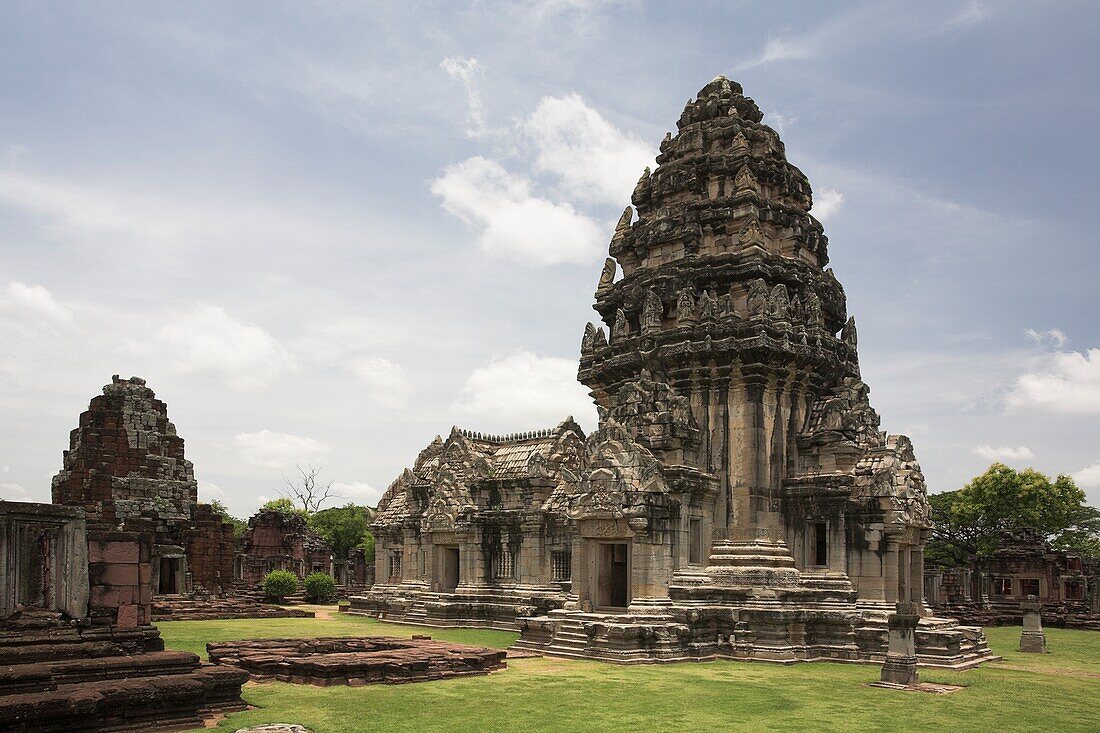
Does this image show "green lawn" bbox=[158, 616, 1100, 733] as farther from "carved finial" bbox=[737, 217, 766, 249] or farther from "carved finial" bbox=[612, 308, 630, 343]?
"carved finial" bbox=[737, 217, 766, 249]

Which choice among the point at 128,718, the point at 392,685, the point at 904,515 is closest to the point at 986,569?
the point at 904,515

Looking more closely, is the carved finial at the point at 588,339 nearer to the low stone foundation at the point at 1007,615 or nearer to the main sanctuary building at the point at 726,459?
the main sanctuary building at the point at 726,459

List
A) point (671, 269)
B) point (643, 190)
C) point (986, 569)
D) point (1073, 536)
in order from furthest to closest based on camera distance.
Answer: point (1073, 536) < point (986, 569) < point (643, 190) < point (671, 269)

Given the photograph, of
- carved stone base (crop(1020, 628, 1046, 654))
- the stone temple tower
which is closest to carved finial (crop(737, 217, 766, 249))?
the stone temple tower

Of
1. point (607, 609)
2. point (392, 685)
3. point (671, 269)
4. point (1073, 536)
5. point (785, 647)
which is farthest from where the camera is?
point (1073, 536)

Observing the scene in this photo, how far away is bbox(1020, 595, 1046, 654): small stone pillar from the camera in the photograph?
23.1m

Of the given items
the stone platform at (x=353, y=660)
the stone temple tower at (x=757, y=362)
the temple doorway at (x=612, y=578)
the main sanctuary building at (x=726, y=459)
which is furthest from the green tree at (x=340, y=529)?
the stone platform at (x=353, y=660)

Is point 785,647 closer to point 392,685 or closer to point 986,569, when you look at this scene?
point 392,685

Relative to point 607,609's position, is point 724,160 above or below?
above

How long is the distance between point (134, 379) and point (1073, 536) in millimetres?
51056

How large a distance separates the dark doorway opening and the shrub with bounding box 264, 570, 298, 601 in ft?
21.6

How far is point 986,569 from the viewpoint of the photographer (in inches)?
1599

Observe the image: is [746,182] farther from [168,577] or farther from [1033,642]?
[168,577]

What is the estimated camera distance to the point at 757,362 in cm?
2169
